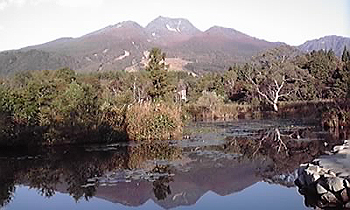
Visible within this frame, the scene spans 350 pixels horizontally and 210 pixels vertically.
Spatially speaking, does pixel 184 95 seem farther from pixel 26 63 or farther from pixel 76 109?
pixel 26 63

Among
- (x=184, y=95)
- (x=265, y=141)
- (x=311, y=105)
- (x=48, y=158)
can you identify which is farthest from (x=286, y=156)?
(x=184, y=95)

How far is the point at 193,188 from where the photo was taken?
7984mm

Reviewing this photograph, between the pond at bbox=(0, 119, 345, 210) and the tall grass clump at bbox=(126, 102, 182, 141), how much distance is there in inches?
27.1

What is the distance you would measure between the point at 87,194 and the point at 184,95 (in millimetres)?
29424

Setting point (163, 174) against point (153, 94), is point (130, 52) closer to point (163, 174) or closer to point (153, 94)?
point (153, 94)

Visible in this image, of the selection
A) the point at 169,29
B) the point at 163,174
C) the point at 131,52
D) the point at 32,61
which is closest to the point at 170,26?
the point at 169,29

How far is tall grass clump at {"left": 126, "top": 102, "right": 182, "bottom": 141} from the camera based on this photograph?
14117mm

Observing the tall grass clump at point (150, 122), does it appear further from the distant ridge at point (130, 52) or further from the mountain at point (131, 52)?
the distant ridge at point (130, 52)

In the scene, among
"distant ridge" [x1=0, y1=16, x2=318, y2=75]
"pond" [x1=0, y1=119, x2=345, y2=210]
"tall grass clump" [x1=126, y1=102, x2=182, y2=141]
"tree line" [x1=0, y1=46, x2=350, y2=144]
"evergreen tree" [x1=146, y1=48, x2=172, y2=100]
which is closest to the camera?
"pond" [x1=0, y1=119, x2=345, y2=210]

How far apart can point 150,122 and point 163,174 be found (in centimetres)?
529

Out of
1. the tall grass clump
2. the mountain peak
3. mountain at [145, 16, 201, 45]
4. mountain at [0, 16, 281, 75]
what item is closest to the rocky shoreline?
the tall grass clump

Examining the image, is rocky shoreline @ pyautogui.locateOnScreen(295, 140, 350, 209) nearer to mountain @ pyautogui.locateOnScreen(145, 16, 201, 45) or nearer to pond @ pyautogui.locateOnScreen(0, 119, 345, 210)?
pond @ pyautogui.locateOnScreen(0, 119, 345, 210)

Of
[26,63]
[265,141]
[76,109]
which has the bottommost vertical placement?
[265,141]

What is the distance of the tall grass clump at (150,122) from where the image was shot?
46.3 ft
